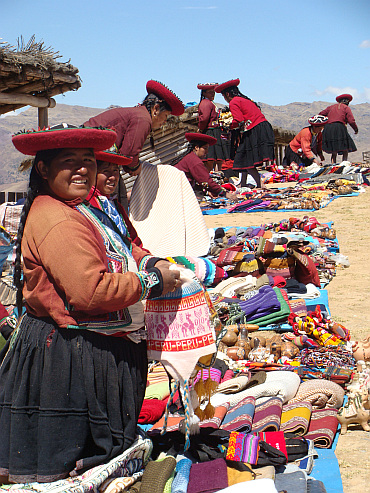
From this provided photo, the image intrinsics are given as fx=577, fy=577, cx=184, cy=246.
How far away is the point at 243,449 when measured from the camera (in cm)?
251

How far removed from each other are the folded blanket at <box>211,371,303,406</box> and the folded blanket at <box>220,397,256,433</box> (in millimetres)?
95

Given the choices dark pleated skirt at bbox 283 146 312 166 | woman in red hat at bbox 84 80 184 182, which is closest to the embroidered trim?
woman in red hat at bbox 84 80 184 182

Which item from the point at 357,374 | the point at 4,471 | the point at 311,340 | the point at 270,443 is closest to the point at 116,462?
the point at 4,471

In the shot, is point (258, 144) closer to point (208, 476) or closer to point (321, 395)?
point (321, 395)

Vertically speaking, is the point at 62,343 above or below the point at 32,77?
below

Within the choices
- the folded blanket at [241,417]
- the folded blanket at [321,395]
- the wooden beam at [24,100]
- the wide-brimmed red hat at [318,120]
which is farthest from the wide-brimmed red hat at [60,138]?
the wide-brimmed red hat at [318,120]

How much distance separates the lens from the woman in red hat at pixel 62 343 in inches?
80.5

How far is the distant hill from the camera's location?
327 ft

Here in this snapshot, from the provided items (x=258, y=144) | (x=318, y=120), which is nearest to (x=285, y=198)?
(x=258, y=144)

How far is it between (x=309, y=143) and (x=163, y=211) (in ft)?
37.1

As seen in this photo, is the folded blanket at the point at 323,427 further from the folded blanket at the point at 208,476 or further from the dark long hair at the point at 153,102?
the dark long hair at the point at 153,102

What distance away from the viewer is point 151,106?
4984 millimetres

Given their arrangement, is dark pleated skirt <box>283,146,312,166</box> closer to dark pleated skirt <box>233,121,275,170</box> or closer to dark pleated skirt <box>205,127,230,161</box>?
dark pleated skirt <box>205,127,230,161</box>

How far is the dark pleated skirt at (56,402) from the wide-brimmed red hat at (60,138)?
2.11 ft
